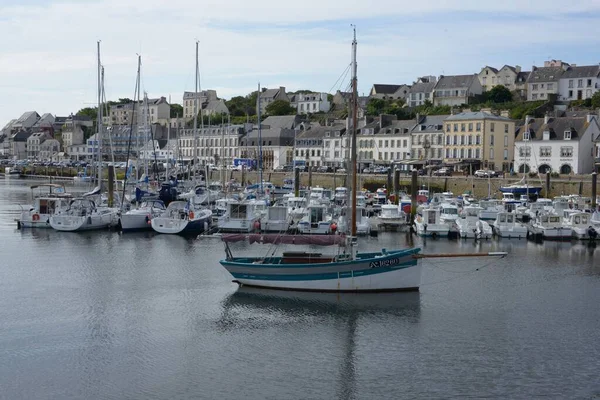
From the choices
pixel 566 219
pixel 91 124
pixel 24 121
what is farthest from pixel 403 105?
pixel 24 121

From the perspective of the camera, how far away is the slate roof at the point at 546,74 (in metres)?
102

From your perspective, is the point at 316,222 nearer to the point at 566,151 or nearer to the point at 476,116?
the point at 566,151

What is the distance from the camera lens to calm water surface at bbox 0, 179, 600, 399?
63.4ft

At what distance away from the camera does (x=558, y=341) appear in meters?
23.0

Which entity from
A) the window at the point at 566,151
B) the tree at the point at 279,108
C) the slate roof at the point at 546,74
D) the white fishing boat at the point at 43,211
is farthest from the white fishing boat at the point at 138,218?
the tree at the point at 279,108

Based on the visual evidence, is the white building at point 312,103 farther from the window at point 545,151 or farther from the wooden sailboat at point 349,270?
the wooden sailboat at point 349,270

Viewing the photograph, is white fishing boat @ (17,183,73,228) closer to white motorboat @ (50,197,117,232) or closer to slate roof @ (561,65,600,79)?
white motorboat @ (50,197,117,232)

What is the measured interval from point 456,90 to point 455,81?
73.8 inches

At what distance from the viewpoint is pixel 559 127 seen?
242 ft

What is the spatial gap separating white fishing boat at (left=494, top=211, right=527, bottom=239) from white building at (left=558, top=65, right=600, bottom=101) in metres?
58.2

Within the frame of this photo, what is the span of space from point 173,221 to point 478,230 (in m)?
20.1

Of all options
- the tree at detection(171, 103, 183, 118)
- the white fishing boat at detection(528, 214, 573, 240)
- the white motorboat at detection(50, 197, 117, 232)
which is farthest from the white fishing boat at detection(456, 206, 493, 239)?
the tree at detection(171, 103, 183, 118)

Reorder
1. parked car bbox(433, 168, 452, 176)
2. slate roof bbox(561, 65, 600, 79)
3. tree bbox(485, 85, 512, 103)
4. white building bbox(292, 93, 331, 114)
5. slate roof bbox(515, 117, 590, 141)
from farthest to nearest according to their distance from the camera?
white building bbox(292, 93, 331, 114)
tree bbox(485, 85, 512, 103)
slate roof bbox(561, 65, 600, 79)
parked car bbox(433, 168, 452, 176)
slate roof bbox(515, 117, 590, 141)

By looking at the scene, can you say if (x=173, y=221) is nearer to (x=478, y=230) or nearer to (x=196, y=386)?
(x=478, y=230)
